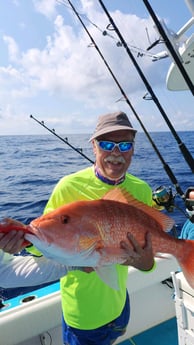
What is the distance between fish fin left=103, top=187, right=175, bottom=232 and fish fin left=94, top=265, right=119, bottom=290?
0.28 metres

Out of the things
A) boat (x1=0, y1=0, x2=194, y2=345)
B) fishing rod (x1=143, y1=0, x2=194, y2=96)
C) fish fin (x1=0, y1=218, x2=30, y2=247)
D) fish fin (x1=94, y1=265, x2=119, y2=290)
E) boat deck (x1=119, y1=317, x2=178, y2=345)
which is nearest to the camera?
fish fin (x1=0, y1=218, x2=30, y2=247)

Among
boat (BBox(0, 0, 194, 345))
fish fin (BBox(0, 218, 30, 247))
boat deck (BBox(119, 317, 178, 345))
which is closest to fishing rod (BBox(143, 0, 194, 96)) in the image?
boat (BBox(0, 0, 194, 345))

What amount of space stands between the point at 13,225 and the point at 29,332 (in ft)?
6.79

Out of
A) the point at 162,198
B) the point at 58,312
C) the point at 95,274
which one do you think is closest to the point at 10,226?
the point at 95,274

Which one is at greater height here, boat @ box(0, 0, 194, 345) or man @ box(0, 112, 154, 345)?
man @ box(0, 112, 154, 345)

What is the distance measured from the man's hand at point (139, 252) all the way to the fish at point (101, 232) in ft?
0.07

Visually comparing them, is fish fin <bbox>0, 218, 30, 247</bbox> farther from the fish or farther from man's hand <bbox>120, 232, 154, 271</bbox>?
man's hand <bbox>120, 232, 154, 271</bbox>

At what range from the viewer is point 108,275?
123cm

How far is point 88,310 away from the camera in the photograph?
1.84m

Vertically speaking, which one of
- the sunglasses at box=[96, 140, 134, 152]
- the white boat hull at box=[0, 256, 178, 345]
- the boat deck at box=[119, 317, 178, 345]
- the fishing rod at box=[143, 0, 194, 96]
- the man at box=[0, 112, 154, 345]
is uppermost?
the fishing rod at box=[143, 0, 194, 96]

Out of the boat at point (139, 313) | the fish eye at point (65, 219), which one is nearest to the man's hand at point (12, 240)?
the fish eye at point (65, 219)

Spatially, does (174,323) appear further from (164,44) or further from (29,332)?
(164,44)

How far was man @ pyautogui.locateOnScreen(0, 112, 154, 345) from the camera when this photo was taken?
170 cm

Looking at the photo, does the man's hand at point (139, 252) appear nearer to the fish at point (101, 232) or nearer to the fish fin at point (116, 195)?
the fish at point (101, 232)
